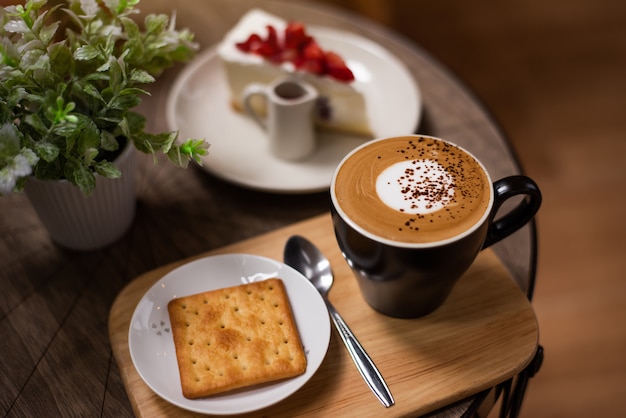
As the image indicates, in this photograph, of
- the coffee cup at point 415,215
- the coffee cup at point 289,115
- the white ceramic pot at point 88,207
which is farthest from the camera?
the coffee cup at point 289,115

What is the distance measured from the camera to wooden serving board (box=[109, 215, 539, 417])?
2.46 feet

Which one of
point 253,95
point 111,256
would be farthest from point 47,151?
point 253,95

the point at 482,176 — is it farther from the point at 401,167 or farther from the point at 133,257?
the point at 133,257

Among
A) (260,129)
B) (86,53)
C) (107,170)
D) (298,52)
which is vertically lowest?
(260,129)

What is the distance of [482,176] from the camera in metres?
0.77

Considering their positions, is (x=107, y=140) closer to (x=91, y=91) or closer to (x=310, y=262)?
(x=91, y=91)

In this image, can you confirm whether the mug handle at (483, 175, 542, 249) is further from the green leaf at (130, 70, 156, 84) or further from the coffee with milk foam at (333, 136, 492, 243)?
the green leaf at (130, 70, 156, 84)

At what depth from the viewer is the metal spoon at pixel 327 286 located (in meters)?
0.77

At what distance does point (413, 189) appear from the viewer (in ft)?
2.50

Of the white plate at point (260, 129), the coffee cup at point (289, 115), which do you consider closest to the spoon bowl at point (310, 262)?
the white plate at point (260, 129)

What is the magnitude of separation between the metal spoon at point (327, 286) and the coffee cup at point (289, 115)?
253 millimetres

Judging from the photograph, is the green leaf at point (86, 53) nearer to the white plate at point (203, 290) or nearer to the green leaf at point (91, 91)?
the green leaf at point (91, 91)

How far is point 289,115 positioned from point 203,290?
0.38 metres

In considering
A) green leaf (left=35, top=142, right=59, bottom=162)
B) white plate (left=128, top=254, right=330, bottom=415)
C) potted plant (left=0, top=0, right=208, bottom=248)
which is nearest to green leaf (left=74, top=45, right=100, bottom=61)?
potted plant (left=0, top=0, right=208, bottom=248)
